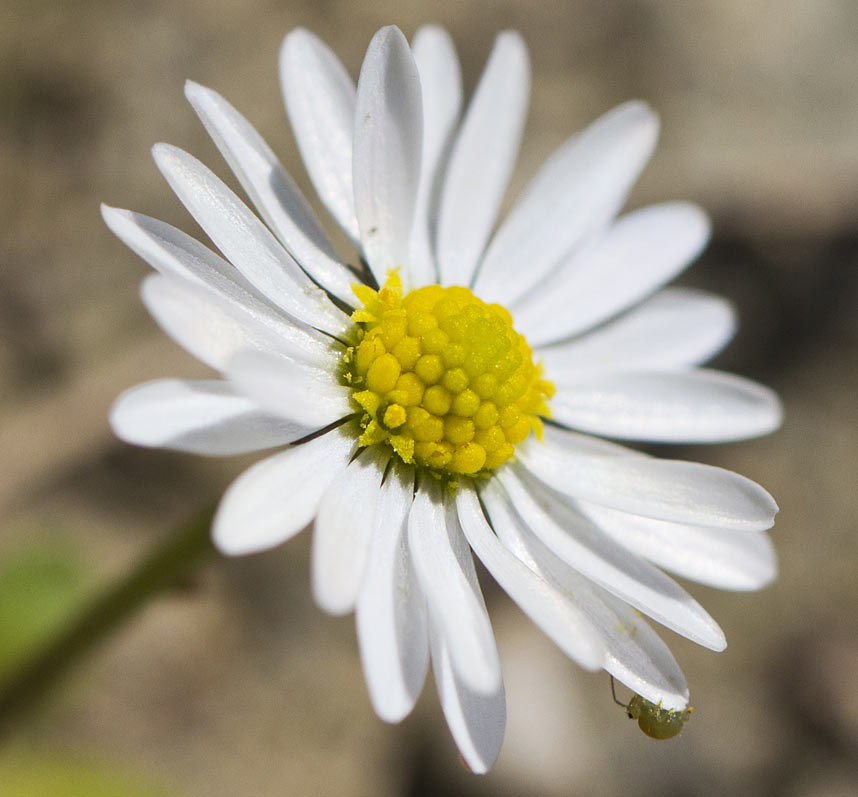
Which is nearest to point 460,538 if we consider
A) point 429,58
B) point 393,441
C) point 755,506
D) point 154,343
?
point 393,441

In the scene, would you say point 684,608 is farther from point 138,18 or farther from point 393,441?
point 138,18

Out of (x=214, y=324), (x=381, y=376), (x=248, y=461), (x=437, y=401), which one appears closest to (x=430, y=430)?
(x=437, y=401)

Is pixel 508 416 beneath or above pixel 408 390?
beneath

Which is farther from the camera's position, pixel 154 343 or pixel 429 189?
pixel 154 343

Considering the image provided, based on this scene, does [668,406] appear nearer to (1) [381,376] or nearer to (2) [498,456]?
(2) [498,456]

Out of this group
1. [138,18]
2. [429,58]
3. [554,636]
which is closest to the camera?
[554,636]
